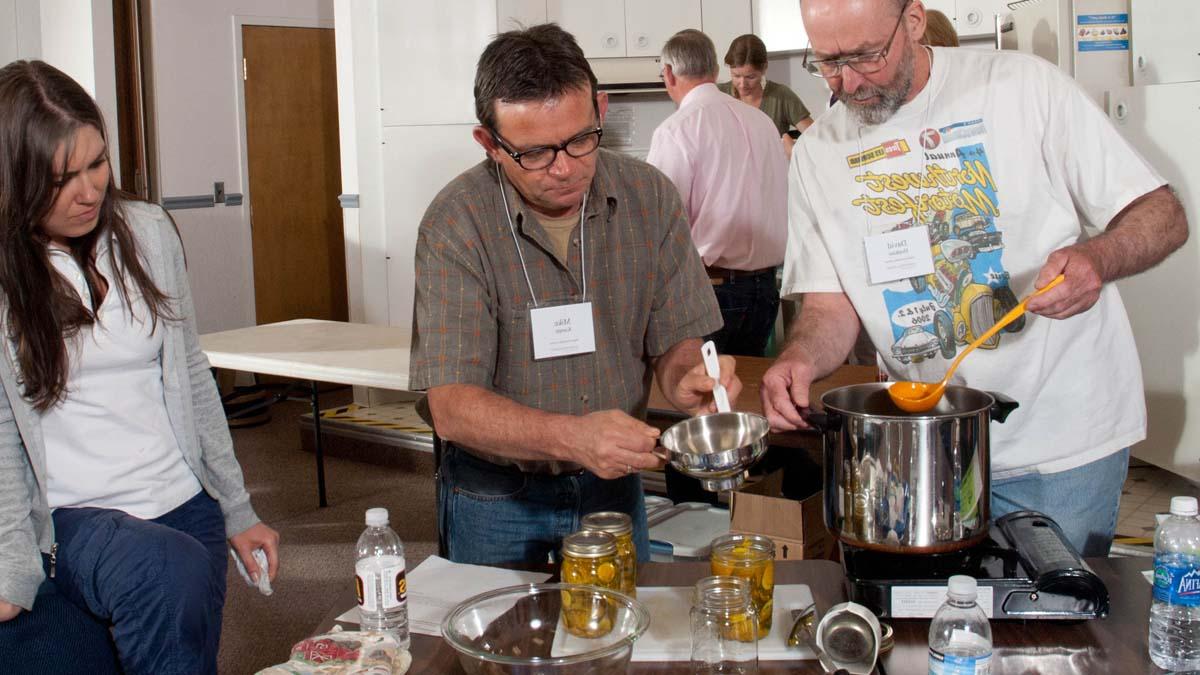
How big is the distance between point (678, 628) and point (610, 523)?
0.17m

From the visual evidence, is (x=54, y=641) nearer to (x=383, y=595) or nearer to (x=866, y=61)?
(x=383, y=595)

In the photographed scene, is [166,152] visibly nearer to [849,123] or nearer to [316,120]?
[316,120]

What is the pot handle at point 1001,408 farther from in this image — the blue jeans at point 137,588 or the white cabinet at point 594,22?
the white cabinet at point 594,22

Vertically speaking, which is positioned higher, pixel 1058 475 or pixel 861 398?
pixel 861 398

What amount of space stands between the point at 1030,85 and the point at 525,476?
1061mm

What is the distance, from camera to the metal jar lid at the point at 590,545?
60.6 inches

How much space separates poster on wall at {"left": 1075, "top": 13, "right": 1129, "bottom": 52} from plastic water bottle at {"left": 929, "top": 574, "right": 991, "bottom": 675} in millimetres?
3424

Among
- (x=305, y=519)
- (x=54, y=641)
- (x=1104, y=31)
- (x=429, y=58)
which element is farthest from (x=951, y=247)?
(x=429, y=58)

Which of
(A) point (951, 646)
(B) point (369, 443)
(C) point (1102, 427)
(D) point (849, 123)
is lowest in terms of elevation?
(B) point (369, 443)

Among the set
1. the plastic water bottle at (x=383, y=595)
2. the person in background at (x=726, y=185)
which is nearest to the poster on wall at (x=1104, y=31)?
the person in background at (x=726, y=185)

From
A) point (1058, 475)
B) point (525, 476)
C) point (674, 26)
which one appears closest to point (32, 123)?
point (525, 476)

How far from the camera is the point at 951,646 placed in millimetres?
1332

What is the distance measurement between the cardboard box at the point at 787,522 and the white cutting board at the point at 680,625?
119 cm

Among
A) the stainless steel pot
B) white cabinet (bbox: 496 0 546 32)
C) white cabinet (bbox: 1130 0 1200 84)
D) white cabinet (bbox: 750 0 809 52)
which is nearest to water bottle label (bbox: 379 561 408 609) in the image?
the stainless steel pot
